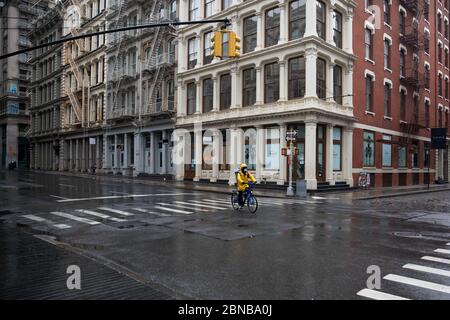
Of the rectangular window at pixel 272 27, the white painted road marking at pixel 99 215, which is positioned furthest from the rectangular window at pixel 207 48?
the white painted road marking at pixel 99 215

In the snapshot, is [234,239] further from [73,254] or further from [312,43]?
[312,43]

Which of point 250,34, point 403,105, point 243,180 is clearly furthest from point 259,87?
point 403,105

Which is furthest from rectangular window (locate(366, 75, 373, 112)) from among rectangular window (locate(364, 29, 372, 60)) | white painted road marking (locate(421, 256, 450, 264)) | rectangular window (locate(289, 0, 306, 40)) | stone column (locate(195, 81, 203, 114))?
white painted road marking (locate(421, 256, 450, 264))

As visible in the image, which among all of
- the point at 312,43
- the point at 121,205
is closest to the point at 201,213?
the point at 121,205

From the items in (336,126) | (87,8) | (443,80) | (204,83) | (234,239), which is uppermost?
(87,8)

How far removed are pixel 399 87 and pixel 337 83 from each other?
36.5 feet

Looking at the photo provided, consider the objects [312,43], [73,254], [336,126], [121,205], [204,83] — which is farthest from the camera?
[204,83]

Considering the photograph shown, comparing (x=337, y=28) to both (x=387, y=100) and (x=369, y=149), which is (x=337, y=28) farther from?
(x=369, y=149)

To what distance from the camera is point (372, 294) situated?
5.18 m

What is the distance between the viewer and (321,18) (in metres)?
26.2

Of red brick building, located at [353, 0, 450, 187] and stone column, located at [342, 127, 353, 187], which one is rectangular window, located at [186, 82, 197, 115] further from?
red brick building, located at [353, 0, 450, 187]

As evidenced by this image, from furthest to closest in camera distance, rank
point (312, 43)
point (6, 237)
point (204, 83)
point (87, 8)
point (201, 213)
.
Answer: point (87, 8)
point (204, 83)
point (312, 43)
point (201, 213)
point (6, 237)

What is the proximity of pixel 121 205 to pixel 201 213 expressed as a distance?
404 cm

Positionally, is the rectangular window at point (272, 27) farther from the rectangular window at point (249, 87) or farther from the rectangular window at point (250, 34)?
the rectangular window at point (249, 87)
